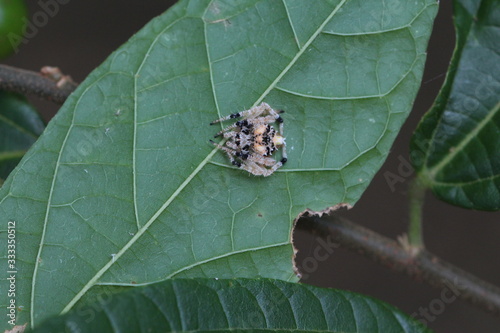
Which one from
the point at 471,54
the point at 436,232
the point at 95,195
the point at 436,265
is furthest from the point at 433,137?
the point at 436,232

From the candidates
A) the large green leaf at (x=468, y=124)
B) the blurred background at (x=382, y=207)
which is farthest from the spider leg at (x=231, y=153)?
the blurred background at (x=382, y=207)

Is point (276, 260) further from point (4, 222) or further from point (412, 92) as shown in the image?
point (4, 222)

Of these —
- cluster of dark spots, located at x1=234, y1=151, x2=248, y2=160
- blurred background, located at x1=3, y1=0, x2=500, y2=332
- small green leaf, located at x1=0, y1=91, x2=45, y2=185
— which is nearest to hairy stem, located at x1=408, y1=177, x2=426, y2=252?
cluster of dark spots, located at x1=234, y1=151, x2=248, y2=160

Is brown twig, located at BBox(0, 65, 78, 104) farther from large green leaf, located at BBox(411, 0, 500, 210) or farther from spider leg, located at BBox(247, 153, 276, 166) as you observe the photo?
large green leaf, located at BBox(411, 0, 500, 210)

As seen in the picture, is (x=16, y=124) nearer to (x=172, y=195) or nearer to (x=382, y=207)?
(x=172, y=195)

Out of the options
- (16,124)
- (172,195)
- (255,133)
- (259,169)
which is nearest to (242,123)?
(255,133)
